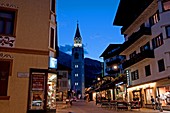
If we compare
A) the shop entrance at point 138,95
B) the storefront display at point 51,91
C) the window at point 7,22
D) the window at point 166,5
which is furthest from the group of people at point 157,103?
the window at point 7,22

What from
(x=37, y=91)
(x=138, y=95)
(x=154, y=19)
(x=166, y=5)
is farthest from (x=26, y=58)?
(x=138, y=95)

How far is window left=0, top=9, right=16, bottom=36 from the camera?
15.5 m

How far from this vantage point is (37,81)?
15.5m

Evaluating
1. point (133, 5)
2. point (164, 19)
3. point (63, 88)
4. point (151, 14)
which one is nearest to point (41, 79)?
point (164, 19)

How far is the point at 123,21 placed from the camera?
131 ft

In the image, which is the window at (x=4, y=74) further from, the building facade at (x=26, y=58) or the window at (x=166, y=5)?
the window at (x=166, y=5)

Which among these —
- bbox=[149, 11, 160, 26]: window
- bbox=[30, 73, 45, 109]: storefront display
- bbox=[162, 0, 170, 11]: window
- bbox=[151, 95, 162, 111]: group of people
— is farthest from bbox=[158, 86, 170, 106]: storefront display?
bbox=[30, 73, 45, 109]: storefront display

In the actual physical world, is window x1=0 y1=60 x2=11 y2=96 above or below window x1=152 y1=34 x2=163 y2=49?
below

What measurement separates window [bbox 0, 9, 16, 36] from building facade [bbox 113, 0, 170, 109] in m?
16.8

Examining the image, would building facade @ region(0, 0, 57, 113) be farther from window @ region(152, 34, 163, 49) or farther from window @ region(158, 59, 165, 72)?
window @ region(152, 34, 163, 49)

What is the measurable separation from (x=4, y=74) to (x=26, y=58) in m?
1.95

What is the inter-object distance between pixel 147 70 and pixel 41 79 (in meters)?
18.7

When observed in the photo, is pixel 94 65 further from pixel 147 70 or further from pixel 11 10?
pixel 11 10

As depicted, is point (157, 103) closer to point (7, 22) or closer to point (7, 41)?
point (7, 41)
